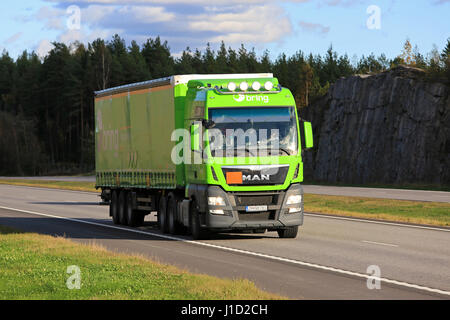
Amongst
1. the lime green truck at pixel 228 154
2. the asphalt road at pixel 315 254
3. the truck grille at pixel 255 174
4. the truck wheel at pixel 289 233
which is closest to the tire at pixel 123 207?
the asphalt road at pixel 315 254

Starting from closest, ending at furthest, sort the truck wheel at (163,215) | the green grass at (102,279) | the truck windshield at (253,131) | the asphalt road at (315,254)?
the green grass at (102,279) → the asphalt road at (315,254) → the truck windshield at (253,131) → the truck wheel at (163,215)

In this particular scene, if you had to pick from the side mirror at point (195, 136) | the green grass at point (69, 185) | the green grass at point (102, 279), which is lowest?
the green grass at point (69, 185)

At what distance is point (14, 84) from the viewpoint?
16700 centimetres

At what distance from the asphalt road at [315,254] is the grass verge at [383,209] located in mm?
2011

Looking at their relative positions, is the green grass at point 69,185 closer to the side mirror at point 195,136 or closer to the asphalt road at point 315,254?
the asphalt road at point 315,254

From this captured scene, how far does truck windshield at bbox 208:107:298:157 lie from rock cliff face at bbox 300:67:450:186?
37.6 meters

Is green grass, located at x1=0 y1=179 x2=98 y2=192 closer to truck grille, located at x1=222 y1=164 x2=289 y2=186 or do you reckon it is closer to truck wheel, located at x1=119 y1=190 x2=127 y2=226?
truck wheel, located at x1=119 y1=190 x2=127 y2=226

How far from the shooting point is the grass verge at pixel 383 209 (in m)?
29.9

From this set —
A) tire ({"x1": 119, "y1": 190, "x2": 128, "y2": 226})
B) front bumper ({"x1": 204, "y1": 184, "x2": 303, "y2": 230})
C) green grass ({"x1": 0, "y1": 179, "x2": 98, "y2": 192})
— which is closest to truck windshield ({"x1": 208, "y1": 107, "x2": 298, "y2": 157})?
front bumper ({"x1": 204, "y1": 184, "x2": 303, "y2": 230})

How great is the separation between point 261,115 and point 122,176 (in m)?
7.38

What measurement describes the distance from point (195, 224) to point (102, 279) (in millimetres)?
8800

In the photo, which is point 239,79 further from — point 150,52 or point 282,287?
point 150,52
